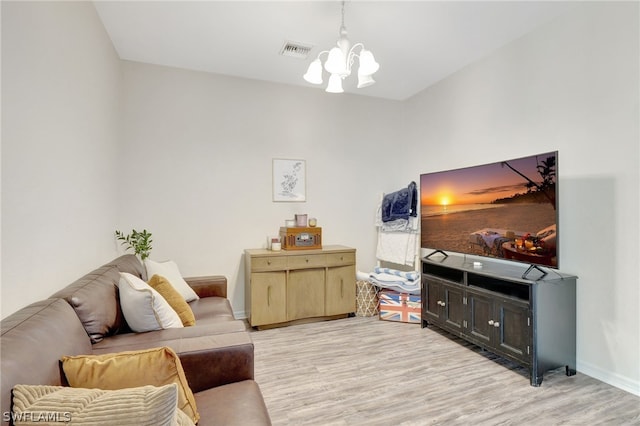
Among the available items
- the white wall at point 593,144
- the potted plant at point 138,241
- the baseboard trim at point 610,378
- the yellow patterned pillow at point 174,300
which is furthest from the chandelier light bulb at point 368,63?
the baseboard trim at point 610,378

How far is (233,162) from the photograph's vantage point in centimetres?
383

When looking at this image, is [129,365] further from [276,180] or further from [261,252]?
[276,180]

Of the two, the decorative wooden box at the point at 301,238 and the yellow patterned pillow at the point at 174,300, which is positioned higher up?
the decorative wooden box at the point at 301,238

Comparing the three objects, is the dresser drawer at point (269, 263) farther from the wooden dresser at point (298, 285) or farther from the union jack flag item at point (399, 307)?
the union jack flag item at point (399, 307)

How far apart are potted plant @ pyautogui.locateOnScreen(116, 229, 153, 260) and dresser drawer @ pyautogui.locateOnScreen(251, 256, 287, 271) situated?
1088 mm

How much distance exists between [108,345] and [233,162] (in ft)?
8.60

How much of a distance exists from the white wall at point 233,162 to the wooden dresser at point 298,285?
1.54 feet

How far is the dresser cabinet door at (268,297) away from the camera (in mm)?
3449

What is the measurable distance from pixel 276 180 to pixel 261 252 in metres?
0.94

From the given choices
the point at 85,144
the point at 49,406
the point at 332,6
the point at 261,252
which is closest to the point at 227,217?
the point at 261,252

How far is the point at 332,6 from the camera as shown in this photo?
8.23 feet

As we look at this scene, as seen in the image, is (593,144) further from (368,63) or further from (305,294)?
(305,294)

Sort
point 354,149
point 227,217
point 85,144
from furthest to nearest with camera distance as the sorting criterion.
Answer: point 354,149 → point 227,217 → point 85,144

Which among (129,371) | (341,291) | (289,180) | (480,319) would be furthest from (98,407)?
(289,180)
